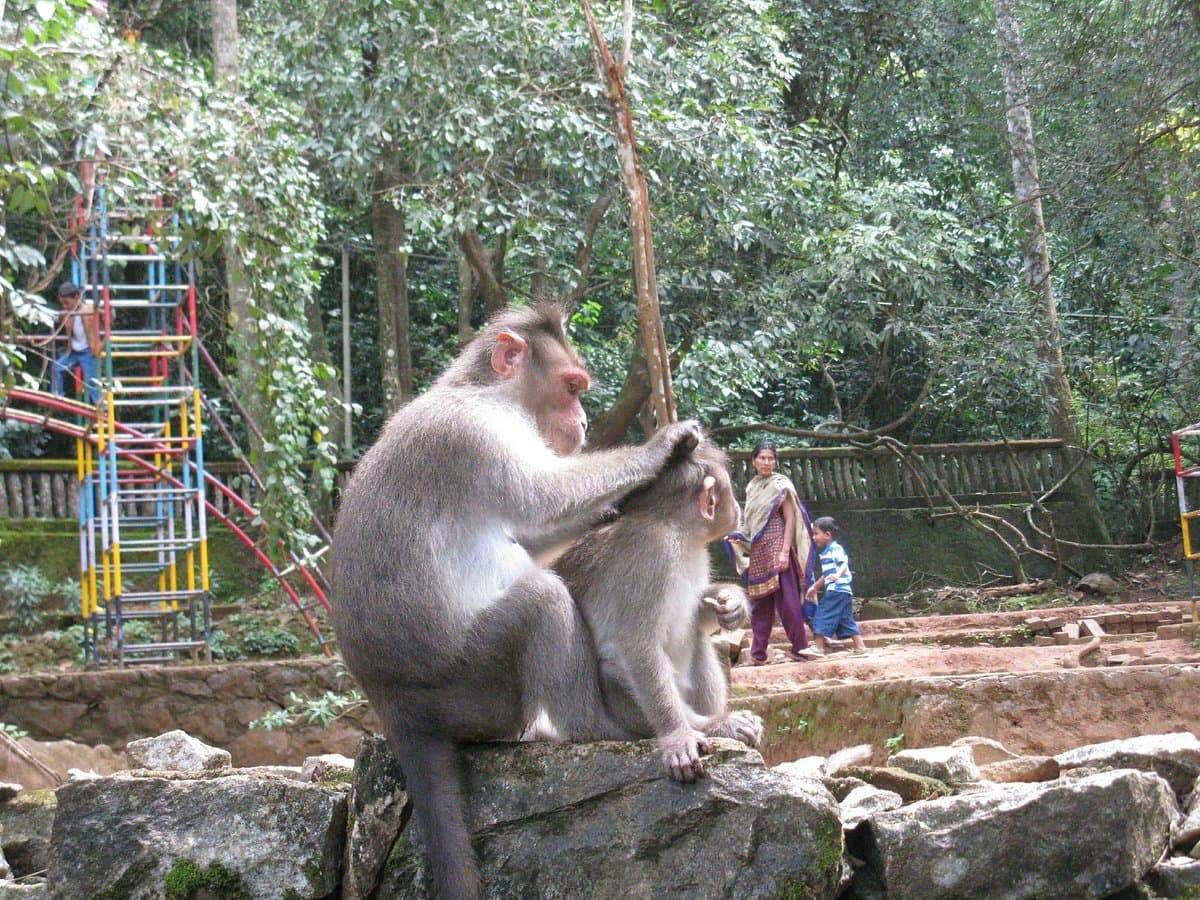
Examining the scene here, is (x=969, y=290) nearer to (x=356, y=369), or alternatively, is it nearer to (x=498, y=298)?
(x=498, y=298)

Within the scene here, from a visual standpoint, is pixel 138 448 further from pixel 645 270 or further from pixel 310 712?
pixel 645 270

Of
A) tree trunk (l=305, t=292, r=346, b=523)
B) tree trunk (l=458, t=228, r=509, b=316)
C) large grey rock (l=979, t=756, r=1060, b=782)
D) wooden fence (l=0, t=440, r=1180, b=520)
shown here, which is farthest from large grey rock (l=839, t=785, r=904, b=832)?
Answer: wooden fence (l=0, t=440, r=1180, b=520)

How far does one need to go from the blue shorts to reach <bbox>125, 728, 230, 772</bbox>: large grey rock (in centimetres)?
699

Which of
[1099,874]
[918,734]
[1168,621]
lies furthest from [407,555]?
[1168,621]

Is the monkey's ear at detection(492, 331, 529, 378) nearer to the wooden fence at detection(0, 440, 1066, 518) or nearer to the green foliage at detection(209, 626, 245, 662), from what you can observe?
the green foliage at detection(209, 626, 245, 662)

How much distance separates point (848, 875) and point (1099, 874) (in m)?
0.76

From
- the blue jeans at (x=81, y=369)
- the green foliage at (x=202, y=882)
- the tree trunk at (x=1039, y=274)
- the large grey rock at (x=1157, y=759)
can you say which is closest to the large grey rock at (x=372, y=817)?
the green foliage at (x=202, y=882)

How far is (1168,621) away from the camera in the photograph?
37.5 feet

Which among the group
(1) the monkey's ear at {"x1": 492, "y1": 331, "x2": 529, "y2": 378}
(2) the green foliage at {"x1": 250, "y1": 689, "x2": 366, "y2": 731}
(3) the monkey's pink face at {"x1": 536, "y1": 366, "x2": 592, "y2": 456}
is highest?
(1) the monkey's ear at {"x1": 492, "y1": 331, "x2": 529, "y2": 378}

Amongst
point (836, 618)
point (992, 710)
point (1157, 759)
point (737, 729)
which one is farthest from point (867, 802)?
point (836, 618)

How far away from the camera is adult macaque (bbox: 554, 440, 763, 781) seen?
421 centimetres

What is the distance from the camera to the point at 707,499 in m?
4.58

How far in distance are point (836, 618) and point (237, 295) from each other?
674 centimetres

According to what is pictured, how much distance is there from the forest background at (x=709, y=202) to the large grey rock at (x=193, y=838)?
236 inches
